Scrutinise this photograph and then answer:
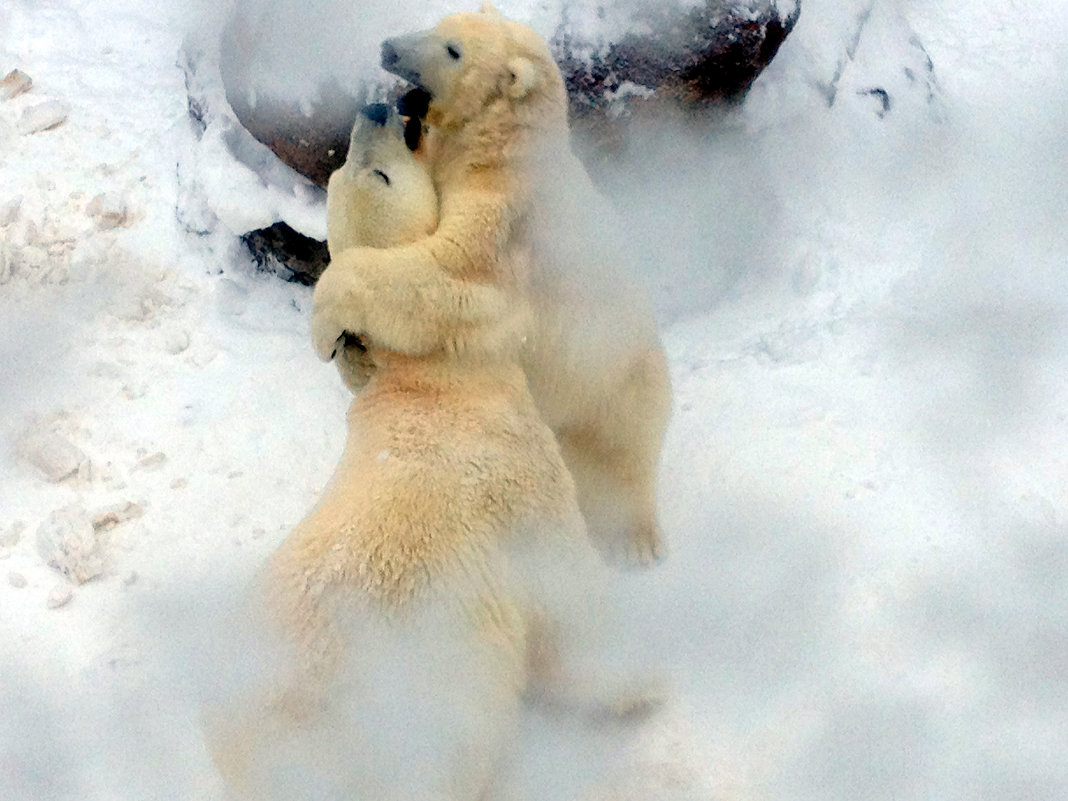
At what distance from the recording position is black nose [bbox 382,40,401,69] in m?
1.67

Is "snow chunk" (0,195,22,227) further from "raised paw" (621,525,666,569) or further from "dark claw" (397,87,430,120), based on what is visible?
"raised paw" (621,525,666,569)

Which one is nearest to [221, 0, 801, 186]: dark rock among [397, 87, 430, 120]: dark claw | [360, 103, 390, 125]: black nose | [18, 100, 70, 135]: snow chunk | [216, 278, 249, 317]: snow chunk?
[216, 278, 249, 317]: snow chunk

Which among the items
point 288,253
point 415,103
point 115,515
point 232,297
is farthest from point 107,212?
point 415,103

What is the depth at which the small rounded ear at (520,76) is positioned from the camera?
1615 millimetres

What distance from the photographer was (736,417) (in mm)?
2389

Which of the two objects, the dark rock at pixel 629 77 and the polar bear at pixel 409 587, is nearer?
the polar bear at pixel 409 587

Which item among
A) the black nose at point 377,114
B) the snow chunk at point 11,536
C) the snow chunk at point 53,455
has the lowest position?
the snow chunk at point 11,536

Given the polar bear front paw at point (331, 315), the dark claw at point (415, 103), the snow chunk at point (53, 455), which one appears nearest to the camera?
the polar bear front paw at point (331, 315)

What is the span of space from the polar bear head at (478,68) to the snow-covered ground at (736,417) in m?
0.79

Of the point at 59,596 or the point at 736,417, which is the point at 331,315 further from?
the point at 736,417

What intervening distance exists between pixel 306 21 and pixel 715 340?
1.21 meters

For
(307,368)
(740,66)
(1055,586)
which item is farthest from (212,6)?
(1055,586)

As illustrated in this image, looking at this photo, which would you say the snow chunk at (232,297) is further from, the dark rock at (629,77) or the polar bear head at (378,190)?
the polar bear head at (378,190)

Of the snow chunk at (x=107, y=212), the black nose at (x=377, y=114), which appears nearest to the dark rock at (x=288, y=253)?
the snow chunk at (x=107, y=212)
